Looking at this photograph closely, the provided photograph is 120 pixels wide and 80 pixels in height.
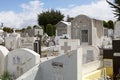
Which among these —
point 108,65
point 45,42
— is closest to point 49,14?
point 45,42

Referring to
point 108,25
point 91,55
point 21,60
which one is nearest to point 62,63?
point 21,60

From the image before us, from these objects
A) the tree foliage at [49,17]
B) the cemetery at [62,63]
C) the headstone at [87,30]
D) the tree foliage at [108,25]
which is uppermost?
the tree foliage at [49,17]

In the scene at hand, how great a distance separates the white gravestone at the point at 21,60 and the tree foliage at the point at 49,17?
1552 inches

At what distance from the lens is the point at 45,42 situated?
18.5 m

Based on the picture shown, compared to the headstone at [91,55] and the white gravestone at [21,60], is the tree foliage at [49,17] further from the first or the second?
the white gravestone at [21,60]

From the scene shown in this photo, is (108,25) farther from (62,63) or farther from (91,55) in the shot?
(62,63)

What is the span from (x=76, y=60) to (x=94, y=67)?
2602 millimetres

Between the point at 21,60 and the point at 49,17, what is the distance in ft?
133

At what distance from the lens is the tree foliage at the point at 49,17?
4663 cm

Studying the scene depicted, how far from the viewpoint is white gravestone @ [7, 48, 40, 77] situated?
21.0ft

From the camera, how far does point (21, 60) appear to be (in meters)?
6.83

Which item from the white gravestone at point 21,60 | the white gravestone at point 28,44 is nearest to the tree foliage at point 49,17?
the white gravestone at point 28,44

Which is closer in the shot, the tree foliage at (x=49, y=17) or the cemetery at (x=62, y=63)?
the cemetery at (x=62, y=63)

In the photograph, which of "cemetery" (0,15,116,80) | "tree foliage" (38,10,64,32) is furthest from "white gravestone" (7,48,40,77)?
"tree foliage" (38,10,64,32)
